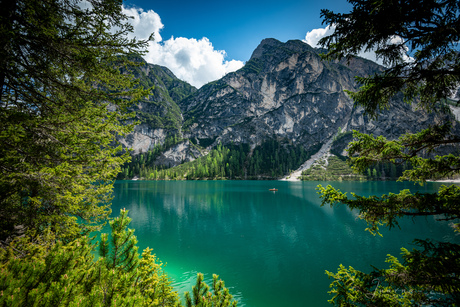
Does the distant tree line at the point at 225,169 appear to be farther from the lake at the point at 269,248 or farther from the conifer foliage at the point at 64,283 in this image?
the conifer foliage at the point at 64,283

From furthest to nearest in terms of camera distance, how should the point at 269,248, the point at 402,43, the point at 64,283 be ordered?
1. the point at 269,248
2. the point at 402,43
3. the point at 64,283

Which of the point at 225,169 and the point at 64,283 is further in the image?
the point at 225,169

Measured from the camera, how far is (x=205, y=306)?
144 inches

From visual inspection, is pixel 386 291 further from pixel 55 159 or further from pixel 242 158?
pixel 242 158

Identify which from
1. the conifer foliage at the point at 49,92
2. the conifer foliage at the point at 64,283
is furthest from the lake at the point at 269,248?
the conifer foliage at the point at 64,283

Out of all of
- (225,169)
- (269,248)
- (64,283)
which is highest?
(64,283)

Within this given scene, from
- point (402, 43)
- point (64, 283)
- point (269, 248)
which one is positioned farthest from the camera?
point (269, 248)

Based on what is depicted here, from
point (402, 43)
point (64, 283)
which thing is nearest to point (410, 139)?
point (402, 43)

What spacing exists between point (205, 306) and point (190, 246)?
58.5 feet

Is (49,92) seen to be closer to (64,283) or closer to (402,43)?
(64,283)

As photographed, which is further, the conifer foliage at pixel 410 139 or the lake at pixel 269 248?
the lake at pixel 269 248

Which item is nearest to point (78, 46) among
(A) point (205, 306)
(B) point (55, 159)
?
(B) point (55, 159)

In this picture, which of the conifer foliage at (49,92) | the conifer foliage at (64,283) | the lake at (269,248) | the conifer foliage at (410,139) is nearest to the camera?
the conifer foliage at (64,283)

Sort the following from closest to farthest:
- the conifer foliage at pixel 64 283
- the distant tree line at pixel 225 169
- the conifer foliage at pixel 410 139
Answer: the conifer foliage at pixel 64 283 < the conifer foliage at pixel 410 139 < the distant tree line at pixel 225 169
